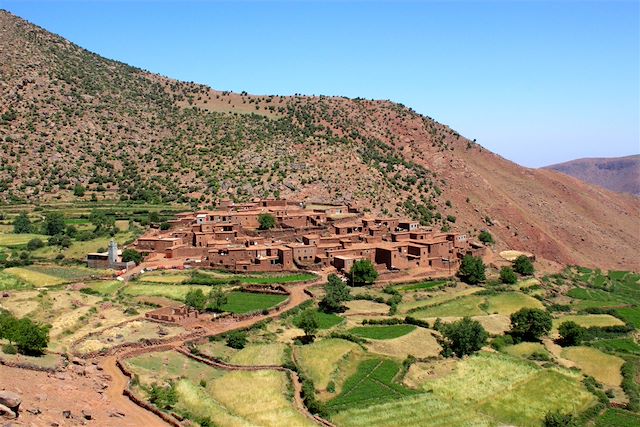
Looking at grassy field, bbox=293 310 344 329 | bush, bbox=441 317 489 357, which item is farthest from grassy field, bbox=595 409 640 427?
grassy field, bbox=293 310 344 329

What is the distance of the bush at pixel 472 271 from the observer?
57.6m

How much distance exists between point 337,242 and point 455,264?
11.5m

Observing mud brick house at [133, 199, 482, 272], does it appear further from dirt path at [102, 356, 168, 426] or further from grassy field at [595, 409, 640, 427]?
grassy field at [595, 409, 640, 427]

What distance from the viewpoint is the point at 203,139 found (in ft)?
327

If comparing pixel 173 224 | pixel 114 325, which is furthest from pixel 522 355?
pixel 173 224

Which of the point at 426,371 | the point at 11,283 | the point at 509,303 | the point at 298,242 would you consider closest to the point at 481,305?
the point at 509,303

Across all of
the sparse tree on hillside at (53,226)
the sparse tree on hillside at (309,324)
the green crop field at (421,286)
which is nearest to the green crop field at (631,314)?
the green crop field at (421,286)

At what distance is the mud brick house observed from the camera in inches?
2152

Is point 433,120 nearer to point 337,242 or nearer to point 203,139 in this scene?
point 203,139

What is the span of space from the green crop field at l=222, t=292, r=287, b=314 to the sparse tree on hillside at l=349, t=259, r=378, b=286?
740 cm

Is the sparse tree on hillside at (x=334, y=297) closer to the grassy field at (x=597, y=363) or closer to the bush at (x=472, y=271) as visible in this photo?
the bush at (x=472, y=271)

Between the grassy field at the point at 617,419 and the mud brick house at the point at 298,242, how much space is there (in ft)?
77.3

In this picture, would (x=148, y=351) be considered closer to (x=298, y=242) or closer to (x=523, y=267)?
(x=298, y=242)

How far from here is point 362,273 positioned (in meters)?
52.5
